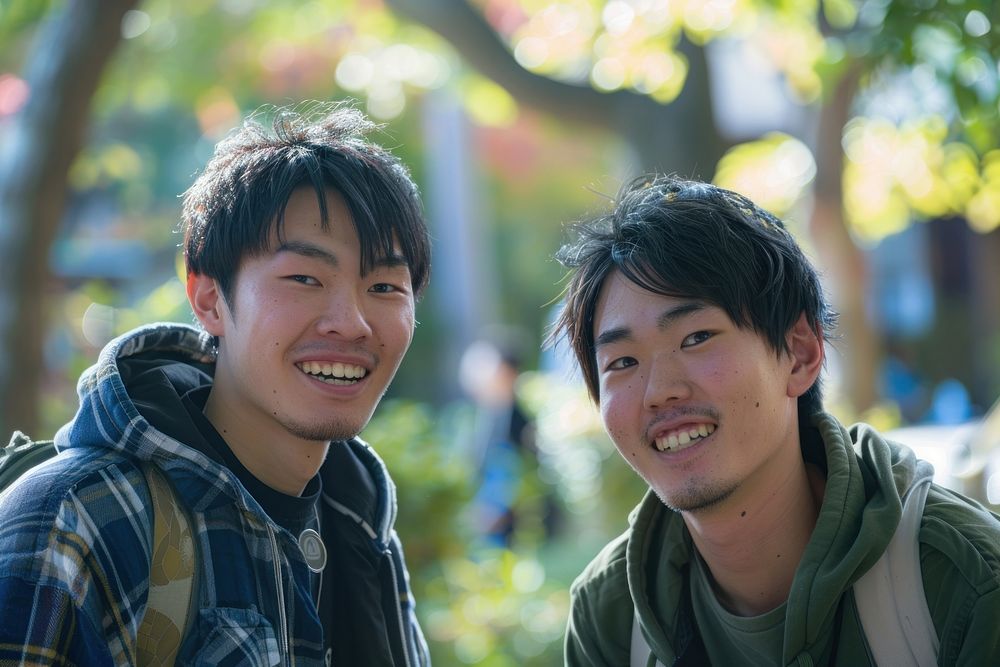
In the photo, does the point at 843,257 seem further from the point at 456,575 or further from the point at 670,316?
the point at 670,316

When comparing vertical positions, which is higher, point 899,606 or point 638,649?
point 899,606

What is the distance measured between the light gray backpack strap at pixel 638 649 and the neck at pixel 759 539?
24cm

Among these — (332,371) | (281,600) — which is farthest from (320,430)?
(281,600)

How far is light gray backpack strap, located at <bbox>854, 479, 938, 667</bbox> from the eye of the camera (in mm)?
2219

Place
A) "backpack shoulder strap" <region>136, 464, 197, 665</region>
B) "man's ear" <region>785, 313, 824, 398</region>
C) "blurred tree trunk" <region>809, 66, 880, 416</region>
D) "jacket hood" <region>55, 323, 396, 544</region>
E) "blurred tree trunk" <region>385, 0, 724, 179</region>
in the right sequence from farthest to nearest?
"blurred tree trunk" <region>809, 66, 880, 416</region> → "blurred tree trunk" <region>385, 0, 724, 179</region> → "man's ear" <region>785, 313, 824, 398</region> → "jacket hood" <region>55, 323, 396, 544</region> → "backpack shoulder strap" <region>136, 464, 197, 665</region>

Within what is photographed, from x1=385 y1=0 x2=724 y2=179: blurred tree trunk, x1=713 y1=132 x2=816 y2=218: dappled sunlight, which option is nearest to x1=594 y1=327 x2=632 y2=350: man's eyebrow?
x1=385 y1=0 x2=724 y2=179: blurred tree trunk

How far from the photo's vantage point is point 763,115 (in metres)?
8.54

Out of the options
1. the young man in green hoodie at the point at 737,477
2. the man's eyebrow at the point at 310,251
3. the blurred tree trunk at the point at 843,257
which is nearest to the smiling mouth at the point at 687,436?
the young man in green hoodie at the point at 737,477

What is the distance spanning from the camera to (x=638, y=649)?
106 inches

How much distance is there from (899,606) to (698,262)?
0.91m

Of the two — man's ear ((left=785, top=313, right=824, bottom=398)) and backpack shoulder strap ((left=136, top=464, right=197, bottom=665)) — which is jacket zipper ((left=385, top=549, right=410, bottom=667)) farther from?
man's ear ((left=785, top=313, right=824, bottom=398))

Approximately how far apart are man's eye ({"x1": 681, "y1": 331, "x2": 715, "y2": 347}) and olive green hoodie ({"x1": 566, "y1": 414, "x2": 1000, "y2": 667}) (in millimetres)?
421

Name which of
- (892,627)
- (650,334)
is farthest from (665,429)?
(892,627)

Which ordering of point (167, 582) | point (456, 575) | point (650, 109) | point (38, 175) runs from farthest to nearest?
point (650, 109) < point (456, 575) < point (38, 175) < point (167, 582)
